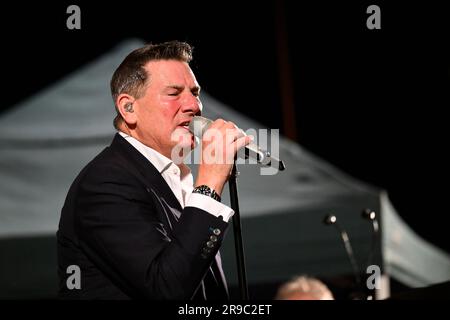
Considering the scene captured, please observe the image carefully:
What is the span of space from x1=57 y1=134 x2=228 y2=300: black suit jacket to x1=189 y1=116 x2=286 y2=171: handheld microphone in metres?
0.13

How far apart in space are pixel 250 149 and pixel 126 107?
36 cm

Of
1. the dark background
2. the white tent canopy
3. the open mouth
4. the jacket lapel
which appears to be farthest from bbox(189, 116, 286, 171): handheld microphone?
the dark background

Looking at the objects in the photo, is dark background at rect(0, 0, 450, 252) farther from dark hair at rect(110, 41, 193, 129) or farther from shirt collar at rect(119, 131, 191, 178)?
shirt collar at rect(119, 131, 191, 178)

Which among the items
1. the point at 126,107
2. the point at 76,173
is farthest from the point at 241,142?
the point at 76,173

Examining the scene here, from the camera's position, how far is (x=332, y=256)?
370cm

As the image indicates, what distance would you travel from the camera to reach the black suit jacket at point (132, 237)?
3.95 feet

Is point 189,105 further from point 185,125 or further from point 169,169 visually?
point 169,169

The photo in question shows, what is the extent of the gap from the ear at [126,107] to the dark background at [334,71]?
1919 mm

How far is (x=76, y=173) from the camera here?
3.41 metres

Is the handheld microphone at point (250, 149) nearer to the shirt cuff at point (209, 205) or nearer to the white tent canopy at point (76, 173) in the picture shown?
the shirt cuff at point (209, 205)

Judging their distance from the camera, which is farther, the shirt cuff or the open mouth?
the open mouth

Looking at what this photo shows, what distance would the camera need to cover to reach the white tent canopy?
131 inches

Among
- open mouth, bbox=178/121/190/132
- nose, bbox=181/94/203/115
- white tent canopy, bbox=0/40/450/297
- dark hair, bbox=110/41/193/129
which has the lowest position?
white tent canopy, bbox=0/40/450/297

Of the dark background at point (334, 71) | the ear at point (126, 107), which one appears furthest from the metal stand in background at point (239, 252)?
the dark background at point (334, 71)
